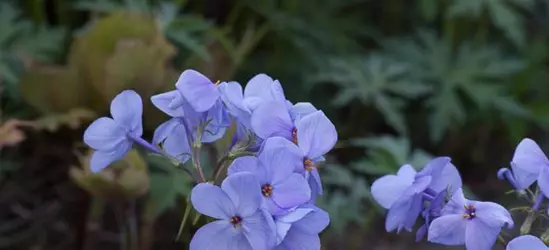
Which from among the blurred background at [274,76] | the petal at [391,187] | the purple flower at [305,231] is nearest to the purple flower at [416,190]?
the petal at [391,187]

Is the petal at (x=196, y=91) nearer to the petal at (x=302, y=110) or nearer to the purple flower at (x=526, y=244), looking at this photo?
the petal at (x=302, y=110)

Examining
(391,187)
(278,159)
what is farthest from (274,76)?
(278,159)

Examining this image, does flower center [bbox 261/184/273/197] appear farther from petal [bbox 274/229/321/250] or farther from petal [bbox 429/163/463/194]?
petal [bbox 429/163/463/194]

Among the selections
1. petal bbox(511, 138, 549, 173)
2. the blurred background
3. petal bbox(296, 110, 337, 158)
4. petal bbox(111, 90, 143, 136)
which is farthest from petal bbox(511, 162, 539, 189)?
the blurred background

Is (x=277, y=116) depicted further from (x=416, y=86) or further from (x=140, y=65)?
(x=416, y=86)

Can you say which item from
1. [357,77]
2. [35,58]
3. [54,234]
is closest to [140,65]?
[35,58]

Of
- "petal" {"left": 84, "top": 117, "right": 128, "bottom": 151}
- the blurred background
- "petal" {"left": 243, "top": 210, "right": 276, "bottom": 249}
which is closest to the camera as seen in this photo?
"petal" {"left": 243, "top": 210, "right": 276, "bottom": 249}
